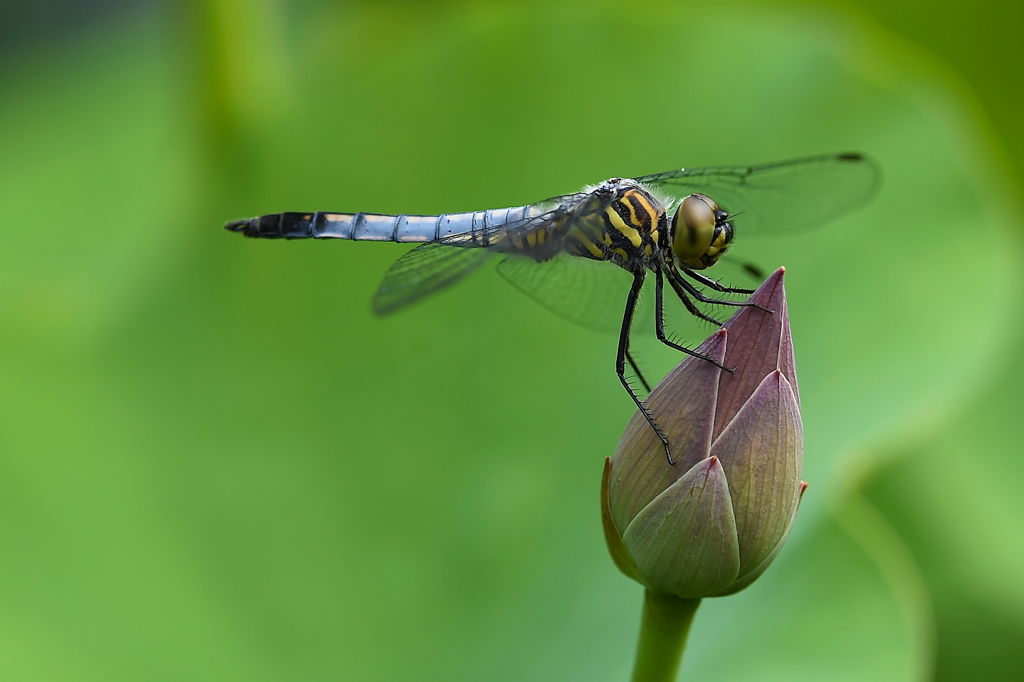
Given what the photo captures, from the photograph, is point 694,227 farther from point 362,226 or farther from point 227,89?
point 227,89

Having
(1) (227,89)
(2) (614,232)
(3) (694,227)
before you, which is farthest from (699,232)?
(1) (227,89)

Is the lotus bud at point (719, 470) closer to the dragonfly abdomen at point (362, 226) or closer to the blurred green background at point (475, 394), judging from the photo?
the blurred green background at point (475, 394)

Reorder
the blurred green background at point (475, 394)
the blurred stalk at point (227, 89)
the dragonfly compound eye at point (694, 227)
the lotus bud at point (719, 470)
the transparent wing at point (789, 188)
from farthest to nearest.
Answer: the blurred stalk at point (227, 89) → the transparent wing at point (789, 188) → the blurred green background at point (475, 394) → the dragonfly compound eye at point (694, 227) → the lotus bud at point (719, 470)

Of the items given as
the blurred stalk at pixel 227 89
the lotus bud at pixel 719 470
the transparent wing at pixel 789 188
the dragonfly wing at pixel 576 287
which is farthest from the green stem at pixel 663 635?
the blurred stalk at pixel 227 89

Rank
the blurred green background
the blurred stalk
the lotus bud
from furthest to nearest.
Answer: the blurred stalk
the blurred green background
the lotus bud

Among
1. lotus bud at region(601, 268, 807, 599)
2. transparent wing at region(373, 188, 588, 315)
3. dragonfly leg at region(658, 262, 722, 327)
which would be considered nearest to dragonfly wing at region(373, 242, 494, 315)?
transparent wing at region(373, 188, 588, 315)

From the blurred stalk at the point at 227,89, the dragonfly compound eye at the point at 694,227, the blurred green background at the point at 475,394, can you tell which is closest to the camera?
the dragonfly compound eye at the point at 694,227

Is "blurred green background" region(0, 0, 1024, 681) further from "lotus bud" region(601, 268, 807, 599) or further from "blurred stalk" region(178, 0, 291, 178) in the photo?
"lotus bud" region(601, 268, 807, 599)

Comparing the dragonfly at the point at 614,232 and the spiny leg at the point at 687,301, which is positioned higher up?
the dragonfly at the point at 614,232

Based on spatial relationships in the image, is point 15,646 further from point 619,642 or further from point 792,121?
point 792,121
